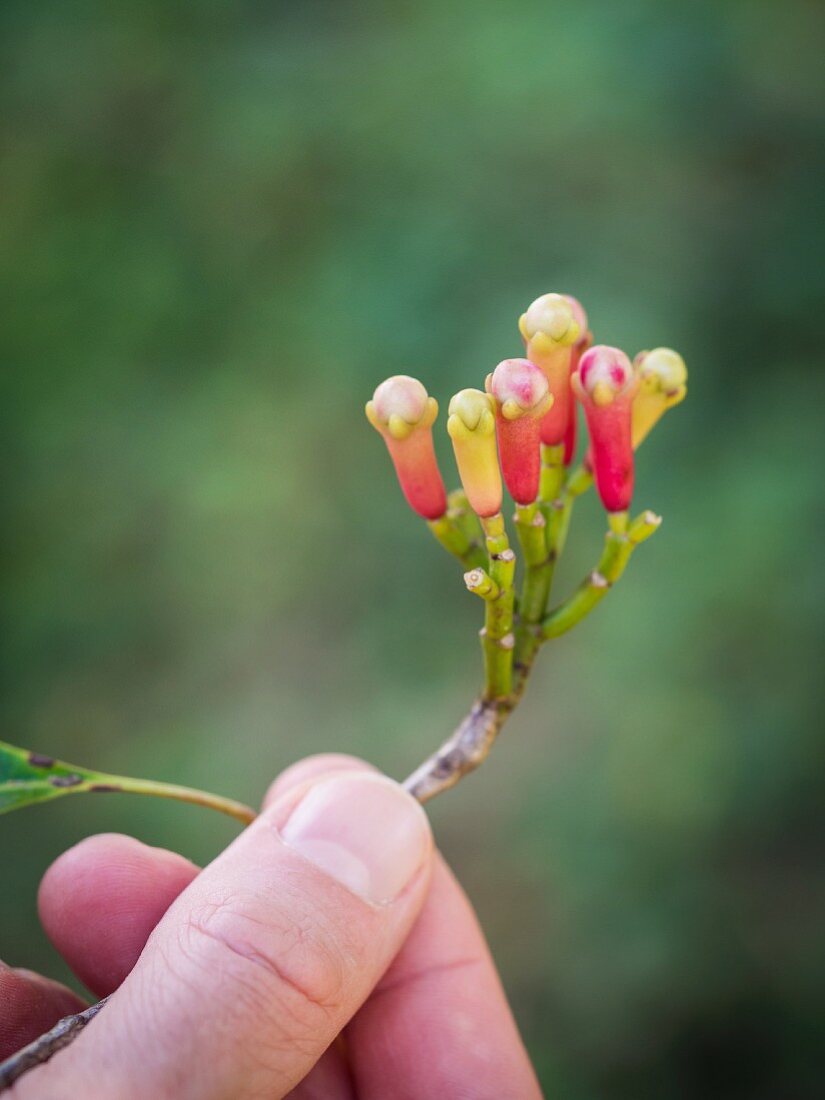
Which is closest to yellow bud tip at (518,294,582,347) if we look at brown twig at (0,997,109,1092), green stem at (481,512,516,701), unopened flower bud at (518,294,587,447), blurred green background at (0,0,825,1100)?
unopened flower bud at (518,294,587,447)

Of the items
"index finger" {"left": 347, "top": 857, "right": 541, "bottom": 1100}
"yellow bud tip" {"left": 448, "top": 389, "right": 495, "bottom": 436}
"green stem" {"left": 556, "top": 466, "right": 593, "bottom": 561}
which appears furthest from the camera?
"index finger" {"left": 347, "top": 857, "right": 541, "bottom": 1100}

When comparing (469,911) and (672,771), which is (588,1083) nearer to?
(672,771)

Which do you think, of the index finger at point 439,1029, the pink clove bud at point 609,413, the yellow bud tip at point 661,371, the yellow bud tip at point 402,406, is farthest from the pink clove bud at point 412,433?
the index finger at point 439,1029

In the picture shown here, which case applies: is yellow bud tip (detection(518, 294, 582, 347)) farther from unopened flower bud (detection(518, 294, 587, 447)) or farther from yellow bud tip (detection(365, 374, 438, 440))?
yellow bud tip (detection(365, 374, 438, 440))

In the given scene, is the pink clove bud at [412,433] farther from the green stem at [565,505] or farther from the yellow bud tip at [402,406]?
the green stem at [565,505]

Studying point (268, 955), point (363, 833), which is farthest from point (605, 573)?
point (268, 955)

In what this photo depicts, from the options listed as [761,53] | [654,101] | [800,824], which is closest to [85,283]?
[654,101]
